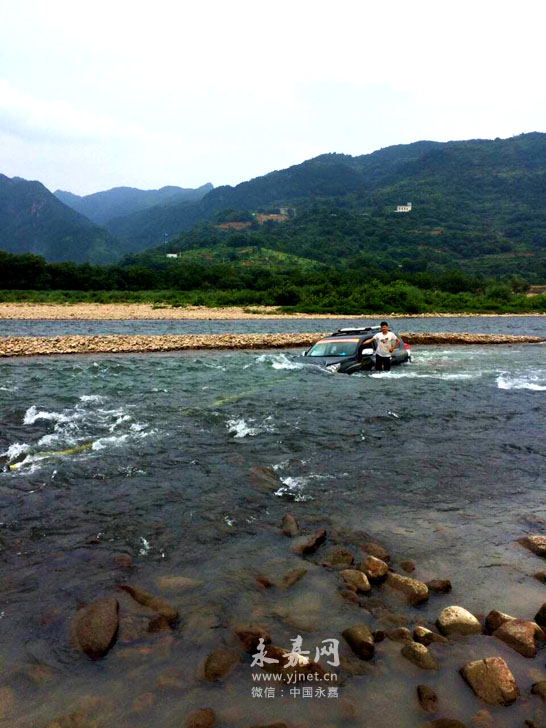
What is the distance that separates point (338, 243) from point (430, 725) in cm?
13741

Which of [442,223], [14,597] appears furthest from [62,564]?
[442,223]

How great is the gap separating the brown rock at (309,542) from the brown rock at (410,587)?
2.89ft

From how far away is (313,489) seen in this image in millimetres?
6664

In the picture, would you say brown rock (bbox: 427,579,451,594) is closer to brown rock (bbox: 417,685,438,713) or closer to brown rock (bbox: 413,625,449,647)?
brown rock (bbox: 413,625,449,647)

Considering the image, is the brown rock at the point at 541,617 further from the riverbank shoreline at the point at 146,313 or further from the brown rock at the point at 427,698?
the riverbank shoreline at the point at 146,313

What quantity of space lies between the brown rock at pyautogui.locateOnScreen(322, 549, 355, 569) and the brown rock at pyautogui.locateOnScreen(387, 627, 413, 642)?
0.99 meters

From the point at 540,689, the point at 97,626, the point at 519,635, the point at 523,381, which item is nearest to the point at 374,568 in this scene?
the point at 519,635

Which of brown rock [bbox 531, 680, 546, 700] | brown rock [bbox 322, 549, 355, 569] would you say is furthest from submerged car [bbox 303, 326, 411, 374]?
brown rock [bbox 531, 680, 546, 700]

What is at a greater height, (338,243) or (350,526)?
(338,243)

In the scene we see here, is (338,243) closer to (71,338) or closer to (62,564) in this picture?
(71,338)

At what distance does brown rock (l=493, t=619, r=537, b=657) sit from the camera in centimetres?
356

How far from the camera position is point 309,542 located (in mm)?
5082

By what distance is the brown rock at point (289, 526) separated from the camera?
539 centimetres

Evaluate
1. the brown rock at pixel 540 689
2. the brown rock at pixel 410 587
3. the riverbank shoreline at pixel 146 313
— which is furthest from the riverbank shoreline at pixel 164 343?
the brown rock at pixel 540 689
